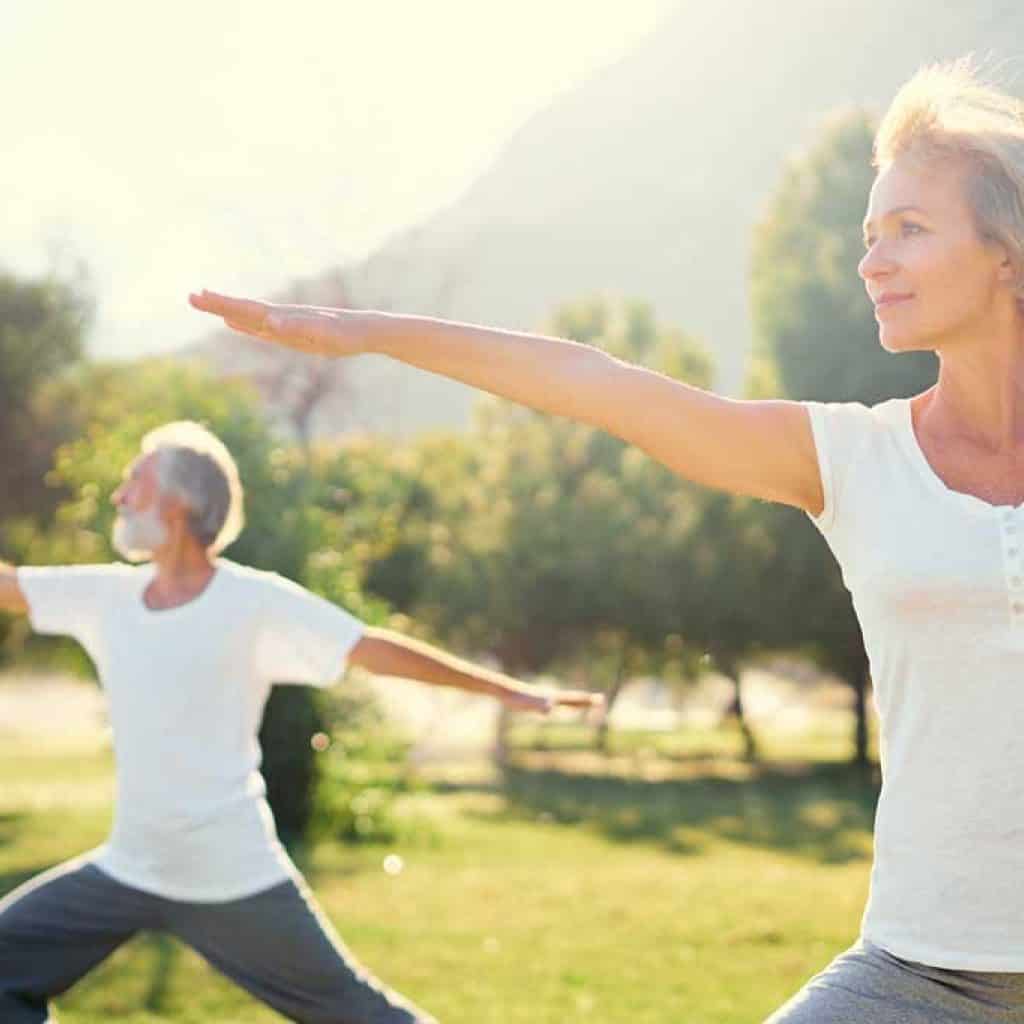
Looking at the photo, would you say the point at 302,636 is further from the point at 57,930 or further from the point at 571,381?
the point at 571,381

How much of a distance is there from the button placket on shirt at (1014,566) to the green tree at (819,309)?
1003 inches

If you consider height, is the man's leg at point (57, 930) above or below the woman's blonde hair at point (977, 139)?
below

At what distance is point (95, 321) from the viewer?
122 ft

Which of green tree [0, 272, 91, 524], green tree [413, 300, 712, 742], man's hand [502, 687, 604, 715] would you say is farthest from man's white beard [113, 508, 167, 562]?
green tree [0, 272, 91, 524]

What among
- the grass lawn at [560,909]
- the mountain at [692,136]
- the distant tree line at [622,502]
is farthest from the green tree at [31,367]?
the grass lawn at [560,909]

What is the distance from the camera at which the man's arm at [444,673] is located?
5203 mm

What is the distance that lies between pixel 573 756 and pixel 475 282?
37.6 ft

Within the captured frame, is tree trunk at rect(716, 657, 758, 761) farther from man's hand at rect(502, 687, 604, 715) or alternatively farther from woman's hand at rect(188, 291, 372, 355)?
woman's hand at rect(188, 291, 372, 355)

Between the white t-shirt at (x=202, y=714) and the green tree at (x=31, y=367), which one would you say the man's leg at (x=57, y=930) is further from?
the green tree at (x=31, y=367)

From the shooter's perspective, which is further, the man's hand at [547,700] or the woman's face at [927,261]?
the man's hand at [547,700]

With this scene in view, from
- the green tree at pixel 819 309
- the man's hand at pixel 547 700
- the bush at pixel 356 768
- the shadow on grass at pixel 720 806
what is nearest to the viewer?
the man's hand at pixel 547 700

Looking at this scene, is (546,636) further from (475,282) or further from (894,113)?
(894,113)

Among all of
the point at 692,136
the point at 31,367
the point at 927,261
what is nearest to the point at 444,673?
the point at 927,261

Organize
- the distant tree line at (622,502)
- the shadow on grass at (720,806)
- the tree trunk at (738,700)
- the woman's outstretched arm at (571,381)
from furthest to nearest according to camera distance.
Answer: the tree trunk at (738,700) → the distant tree line at (622,502) → the shadow on grass at (720,806) → the woman's outstretched arm at (571,381)
